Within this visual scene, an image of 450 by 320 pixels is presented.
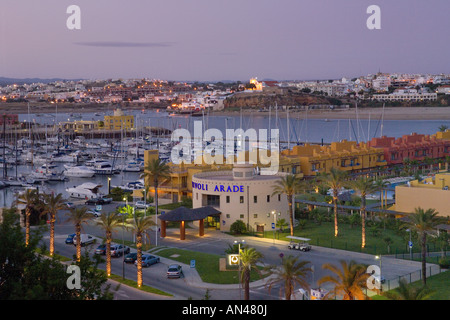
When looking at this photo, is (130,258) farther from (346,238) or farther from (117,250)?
(346,238)

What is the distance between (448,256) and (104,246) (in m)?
15.0

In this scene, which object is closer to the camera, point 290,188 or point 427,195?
point 290,188

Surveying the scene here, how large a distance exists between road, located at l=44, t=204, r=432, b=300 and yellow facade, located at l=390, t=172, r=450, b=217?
24.8ft

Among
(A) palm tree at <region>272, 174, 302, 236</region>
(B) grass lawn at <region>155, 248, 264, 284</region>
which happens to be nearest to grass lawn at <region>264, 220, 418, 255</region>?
(A) palm tree at <region>272, 174, 302, 236</region>

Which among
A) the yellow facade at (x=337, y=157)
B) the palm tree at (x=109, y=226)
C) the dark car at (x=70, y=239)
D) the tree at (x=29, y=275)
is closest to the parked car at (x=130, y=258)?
the palm tree at (x=109, y=226)

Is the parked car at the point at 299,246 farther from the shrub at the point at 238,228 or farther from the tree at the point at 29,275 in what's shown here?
the tree at the point at 29,275

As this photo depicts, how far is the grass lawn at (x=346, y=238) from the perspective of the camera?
27.5m

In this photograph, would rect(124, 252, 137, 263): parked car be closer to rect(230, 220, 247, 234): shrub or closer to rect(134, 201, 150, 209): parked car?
rect(230, 220, 247, 234): shrub

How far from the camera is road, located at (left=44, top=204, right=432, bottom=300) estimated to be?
21.3 m

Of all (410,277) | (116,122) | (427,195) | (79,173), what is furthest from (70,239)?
(116,122)

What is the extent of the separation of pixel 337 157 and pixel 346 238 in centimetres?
2486

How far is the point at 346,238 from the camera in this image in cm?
2967
